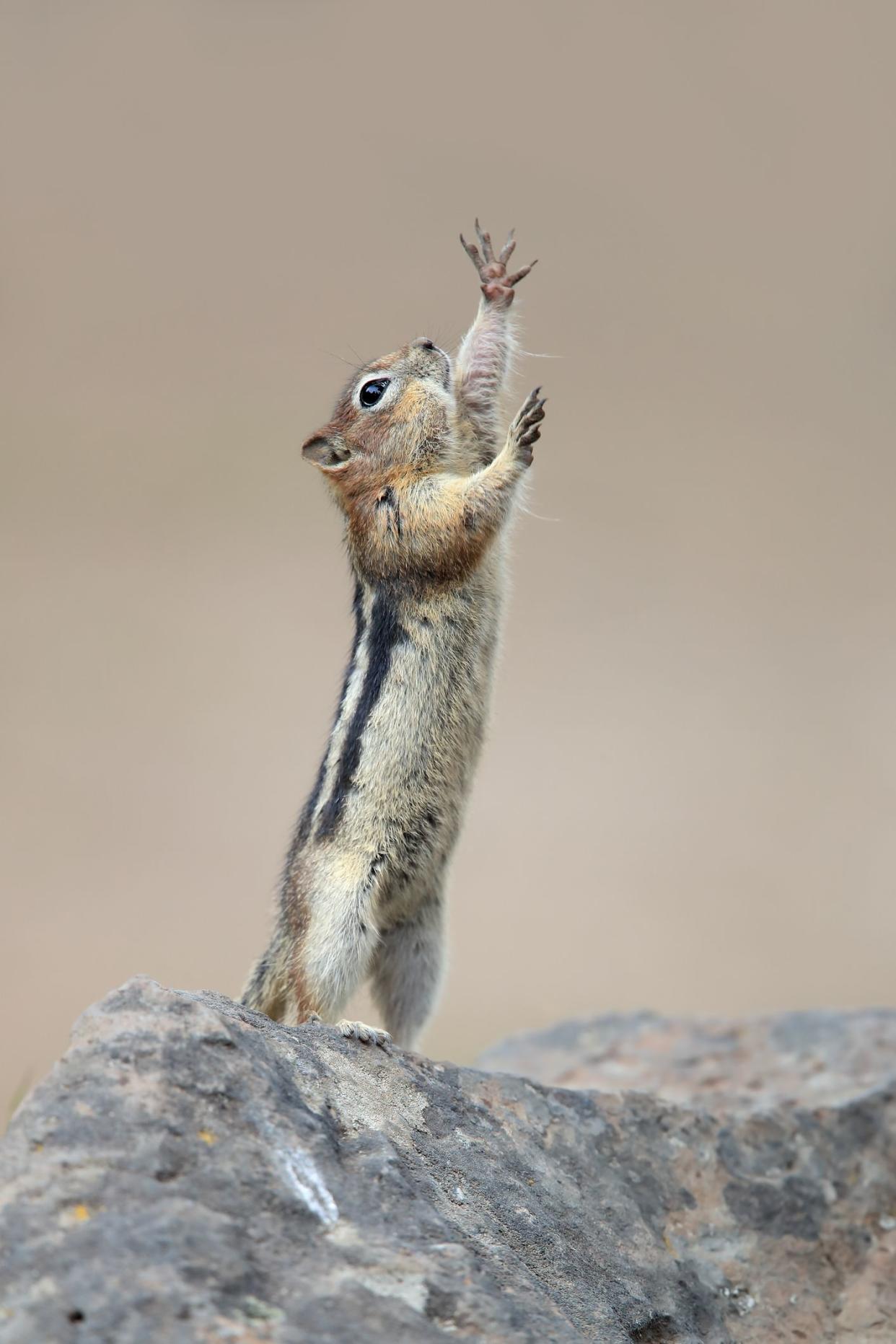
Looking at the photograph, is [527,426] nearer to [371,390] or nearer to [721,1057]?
[371,390]

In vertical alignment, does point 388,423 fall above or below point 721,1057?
above

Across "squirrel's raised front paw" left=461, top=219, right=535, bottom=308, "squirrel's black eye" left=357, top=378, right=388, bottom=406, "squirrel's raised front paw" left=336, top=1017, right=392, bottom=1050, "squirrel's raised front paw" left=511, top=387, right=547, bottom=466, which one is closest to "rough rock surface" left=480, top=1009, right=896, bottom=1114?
"squirrel's raised front paw" left=336, top=1017, right=392, bottom=1050

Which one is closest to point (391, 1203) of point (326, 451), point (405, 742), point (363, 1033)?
point (363, 1033)

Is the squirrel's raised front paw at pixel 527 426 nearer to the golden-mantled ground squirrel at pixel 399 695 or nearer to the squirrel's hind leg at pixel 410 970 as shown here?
the golden-mantled ground squirrel at pixel 399 695

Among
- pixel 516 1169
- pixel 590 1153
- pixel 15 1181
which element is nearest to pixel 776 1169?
pixel 590 1153

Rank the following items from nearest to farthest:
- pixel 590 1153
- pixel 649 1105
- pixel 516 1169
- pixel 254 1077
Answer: pixel 254 1077, pixel 516 1169, pixel 590 1153, pixel 649 1105

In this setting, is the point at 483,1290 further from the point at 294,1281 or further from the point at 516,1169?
the point at 516,1169

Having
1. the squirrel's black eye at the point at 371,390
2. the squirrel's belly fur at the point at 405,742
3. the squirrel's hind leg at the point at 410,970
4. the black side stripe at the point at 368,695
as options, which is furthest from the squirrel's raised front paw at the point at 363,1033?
the squirrel's black eye at the point at 371,390
